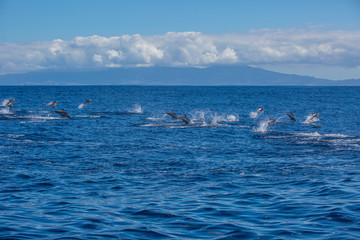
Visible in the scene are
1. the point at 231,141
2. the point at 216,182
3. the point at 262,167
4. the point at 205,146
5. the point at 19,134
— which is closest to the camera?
the point at 216,182

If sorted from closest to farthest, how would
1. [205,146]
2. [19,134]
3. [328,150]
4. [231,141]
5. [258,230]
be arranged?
[258,230], [328,150], [205,146], [231,141], [19,134]

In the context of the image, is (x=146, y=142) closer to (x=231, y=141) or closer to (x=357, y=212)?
(x=231, y=141)

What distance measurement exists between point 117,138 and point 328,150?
15.3 m

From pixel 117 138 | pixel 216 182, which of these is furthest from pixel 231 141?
pixel 216 182

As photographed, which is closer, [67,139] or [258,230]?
[258,230]

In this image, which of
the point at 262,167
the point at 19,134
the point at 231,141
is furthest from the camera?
the point at 19,134

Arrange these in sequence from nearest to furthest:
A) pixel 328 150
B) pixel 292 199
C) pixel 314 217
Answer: pixel 314 217 → pixel 292 199 → pixel 328 150

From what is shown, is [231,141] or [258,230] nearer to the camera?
[258,230]

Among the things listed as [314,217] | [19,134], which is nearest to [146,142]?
[19,134]

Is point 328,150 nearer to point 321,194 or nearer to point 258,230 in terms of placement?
point 321,194

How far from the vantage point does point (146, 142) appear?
30750 millimetres

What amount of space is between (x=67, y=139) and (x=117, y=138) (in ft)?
12.1

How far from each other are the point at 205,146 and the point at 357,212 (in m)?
15.8

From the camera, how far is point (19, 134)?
112ft
